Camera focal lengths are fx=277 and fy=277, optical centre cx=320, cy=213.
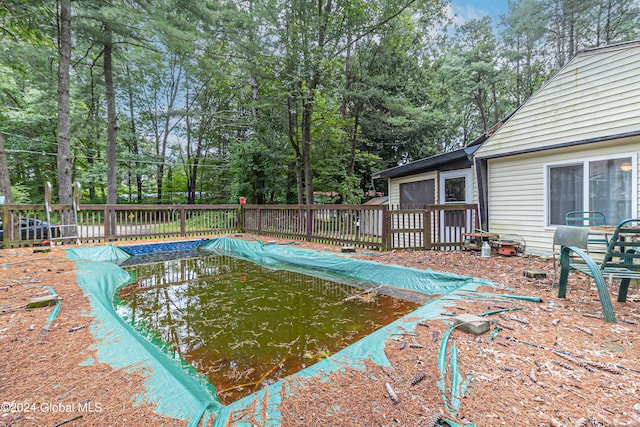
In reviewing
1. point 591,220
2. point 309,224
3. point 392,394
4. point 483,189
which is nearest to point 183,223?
point 309,224

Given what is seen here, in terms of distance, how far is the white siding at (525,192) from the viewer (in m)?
5.02

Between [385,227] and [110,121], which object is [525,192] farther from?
[110,121]

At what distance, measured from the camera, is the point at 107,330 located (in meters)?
2.08

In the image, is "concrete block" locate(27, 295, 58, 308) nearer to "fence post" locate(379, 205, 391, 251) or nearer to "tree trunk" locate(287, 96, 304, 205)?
"fence post" locate(379, 205, 391, 251)

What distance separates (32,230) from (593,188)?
12.4 metres

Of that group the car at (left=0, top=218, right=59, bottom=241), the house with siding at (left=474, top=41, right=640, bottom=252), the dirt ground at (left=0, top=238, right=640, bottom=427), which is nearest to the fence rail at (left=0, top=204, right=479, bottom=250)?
the car at (left=0, top=218, right=59, bottom=241)

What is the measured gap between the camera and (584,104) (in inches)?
185

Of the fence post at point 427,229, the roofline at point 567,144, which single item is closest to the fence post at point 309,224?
the fence post at point 427,229

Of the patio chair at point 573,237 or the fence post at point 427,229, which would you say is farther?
the fence post at point 427,229

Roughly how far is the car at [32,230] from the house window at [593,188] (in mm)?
11653

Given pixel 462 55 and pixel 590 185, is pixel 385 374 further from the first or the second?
pixel 462 55

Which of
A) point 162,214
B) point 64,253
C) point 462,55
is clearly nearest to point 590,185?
point 64,253

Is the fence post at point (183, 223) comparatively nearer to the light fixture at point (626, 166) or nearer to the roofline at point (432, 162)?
the roofline at point (432, 162)

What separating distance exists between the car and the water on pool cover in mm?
4630
